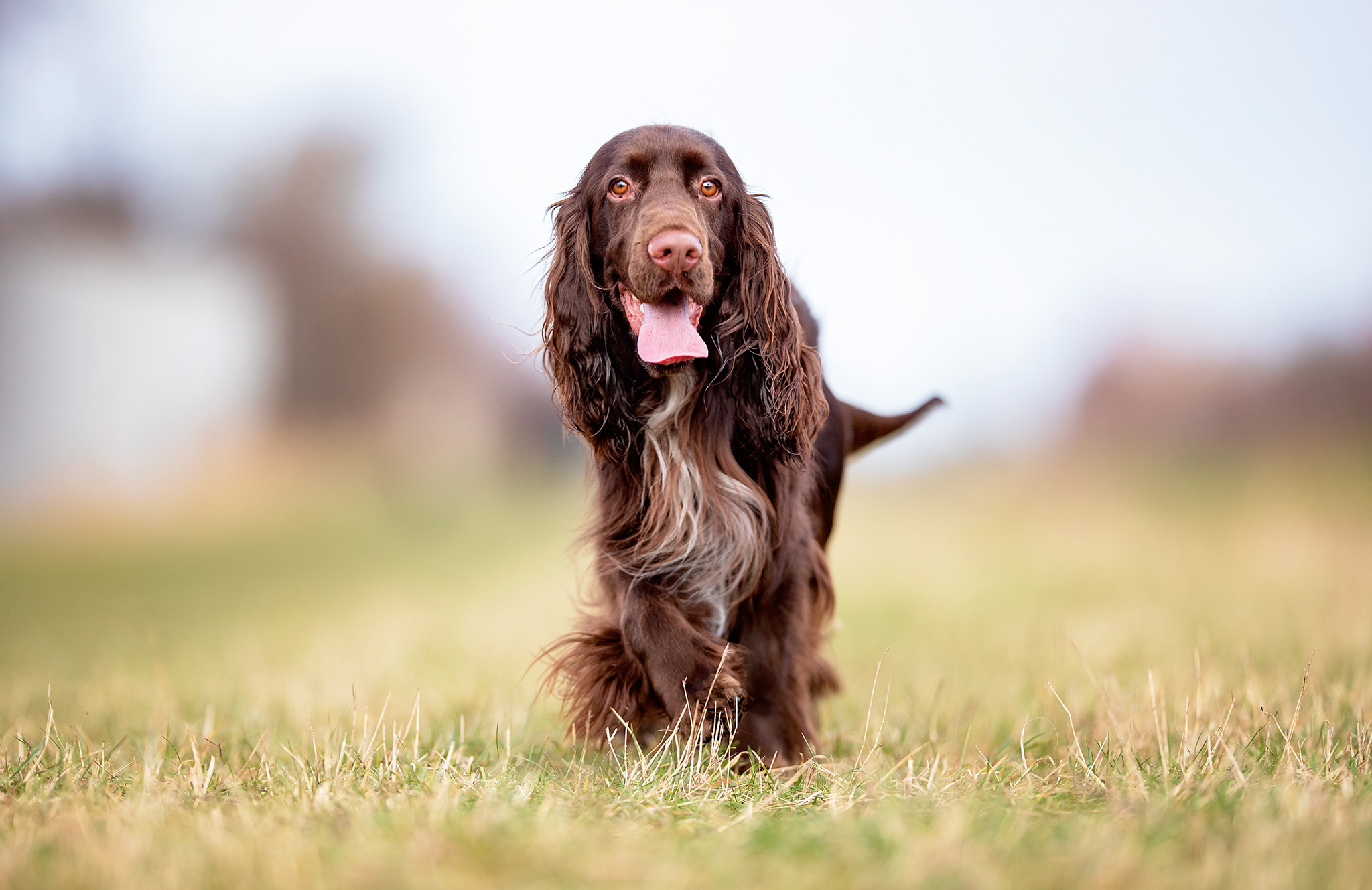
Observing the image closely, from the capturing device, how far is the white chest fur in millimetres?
2670

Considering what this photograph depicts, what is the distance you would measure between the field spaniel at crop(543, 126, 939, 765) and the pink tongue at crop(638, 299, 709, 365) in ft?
0.16

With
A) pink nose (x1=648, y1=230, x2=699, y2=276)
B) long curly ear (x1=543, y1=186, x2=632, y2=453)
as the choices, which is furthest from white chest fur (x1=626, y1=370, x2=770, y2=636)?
pink nose (x1=648, y1=230, x2=699, y2=276)

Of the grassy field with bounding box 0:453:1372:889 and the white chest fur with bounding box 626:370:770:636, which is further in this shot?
the white chest fur with bounding box 626:370:770:636

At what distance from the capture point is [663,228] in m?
2.45

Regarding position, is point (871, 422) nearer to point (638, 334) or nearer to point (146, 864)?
point (638, 334)

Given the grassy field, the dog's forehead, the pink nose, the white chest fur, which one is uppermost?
the dog's forehead

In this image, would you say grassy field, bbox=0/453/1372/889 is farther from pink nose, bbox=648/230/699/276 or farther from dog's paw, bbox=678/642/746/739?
pink nose, bbox=648/230/699/276

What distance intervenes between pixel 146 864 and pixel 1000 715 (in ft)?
7.60

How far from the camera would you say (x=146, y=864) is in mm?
1543

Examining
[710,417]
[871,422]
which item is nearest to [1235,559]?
[871,422]

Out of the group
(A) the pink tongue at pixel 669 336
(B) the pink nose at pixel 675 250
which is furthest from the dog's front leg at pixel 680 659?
(B) the pink nose at pixel 675 250

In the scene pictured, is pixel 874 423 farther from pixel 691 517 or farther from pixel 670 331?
pixel 670 331

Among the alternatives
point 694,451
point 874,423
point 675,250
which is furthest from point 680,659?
point 874,423

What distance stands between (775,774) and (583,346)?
46.0 inches
